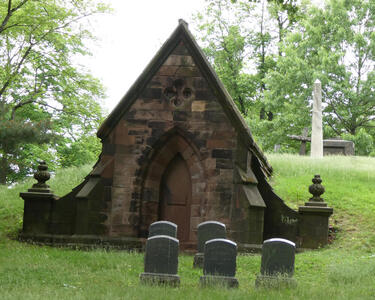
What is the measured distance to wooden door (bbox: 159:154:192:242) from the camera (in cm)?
1348

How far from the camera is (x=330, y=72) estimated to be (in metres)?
34.8

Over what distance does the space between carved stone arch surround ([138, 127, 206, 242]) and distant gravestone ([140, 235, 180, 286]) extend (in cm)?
432

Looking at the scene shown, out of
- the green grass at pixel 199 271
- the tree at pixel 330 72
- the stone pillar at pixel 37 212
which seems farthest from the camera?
the tree at pixel 330 72

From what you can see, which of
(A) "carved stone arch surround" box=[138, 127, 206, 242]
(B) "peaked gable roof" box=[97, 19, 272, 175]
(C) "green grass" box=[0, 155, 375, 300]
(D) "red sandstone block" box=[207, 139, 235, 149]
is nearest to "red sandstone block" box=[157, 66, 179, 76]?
(B) "peaked gable roof" box=[97, 19, 272, 175]

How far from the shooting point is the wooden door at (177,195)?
44.2 ft

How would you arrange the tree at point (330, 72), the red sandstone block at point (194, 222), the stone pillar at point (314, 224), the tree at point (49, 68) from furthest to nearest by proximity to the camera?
the tree at point (330, 72) → the tree at point (49, 68) → the stone pillar at point (314, 224) → the red sandstone block at point (194, 222)

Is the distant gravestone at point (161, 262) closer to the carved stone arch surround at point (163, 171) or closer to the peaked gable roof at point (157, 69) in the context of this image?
the carved stone arch surround at point (163, 171)

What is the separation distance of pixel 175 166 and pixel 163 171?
13.4 inches

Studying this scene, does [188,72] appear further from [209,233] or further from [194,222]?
[209,233]

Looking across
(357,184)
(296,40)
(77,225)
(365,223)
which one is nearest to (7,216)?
(77,225)

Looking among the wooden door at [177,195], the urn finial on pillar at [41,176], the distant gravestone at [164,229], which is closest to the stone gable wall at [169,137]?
the wooden door at [177,195]

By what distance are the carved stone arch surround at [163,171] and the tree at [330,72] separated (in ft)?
72.0

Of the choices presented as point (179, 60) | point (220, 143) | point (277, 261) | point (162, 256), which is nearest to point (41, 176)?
point (179, 60)

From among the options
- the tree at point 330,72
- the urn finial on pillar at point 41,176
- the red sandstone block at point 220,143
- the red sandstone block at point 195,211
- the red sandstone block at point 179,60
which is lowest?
the red sandstone block at point 195,211
